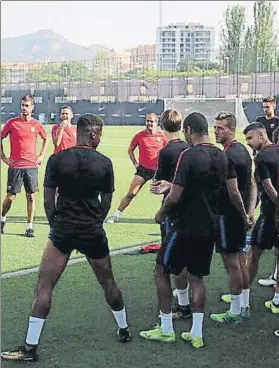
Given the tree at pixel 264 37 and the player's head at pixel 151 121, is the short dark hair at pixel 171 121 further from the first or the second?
the tree at pixel 264 37

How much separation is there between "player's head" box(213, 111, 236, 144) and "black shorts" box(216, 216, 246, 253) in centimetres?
70

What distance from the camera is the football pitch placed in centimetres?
521

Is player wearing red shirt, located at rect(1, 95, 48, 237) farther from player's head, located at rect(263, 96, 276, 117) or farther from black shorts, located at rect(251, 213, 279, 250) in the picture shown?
black shorts, located at rect(251, 213, 279, 250)

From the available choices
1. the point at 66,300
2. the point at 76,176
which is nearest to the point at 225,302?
the point at 66,300

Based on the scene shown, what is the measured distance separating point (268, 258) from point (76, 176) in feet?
15.1

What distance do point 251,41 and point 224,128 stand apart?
175ft

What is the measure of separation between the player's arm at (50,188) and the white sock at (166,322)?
4.05 feet

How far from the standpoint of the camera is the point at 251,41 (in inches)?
2259

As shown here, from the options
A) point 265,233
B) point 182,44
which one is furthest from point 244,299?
point 182,44

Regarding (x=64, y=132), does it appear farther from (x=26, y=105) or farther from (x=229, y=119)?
(x=229, y=119)

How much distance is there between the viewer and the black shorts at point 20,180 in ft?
34.3

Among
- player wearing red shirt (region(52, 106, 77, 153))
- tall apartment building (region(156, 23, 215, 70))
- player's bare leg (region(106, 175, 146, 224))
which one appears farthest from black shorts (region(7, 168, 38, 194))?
tall apartment building (region(156, 23, 215, 70))

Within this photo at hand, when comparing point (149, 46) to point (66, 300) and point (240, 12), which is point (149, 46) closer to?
point (240, 12)

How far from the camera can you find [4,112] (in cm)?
5872
